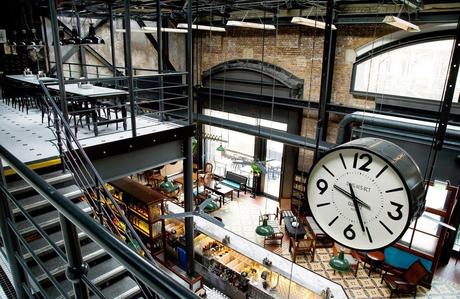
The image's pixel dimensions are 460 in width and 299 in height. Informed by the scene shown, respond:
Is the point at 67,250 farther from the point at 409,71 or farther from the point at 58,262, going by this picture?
the point at 409,71

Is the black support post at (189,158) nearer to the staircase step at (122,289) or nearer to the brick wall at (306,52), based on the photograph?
the staircase step at (122,289)

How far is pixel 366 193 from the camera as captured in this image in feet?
9.09

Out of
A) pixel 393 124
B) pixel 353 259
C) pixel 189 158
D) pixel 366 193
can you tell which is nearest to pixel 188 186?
pixel 189 158

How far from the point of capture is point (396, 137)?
8.13 metres

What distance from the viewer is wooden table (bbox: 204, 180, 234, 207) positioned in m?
12.3

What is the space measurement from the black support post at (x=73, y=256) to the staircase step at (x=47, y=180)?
3113 mm

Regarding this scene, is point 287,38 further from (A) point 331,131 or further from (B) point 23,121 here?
(B) point 23,121

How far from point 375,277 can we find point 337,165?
727cm

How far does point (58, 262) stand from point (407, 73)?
348 inches

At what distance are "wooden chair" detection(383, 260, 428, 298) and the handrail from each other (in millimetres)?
8738

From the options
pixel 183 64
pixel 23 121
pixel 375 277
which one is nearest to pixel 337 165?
pixel 23 121

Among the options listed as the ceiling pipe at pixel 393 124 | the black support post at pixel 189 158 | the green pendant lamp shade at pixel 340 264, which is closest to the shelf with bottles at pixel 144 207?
the black support post at pixel 189 158

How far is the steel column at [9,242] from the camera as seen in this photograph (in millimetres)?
1365

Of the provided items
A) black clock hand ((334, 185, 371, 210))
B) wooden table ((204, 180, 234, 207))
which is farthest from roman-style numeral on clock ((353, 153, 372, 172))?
wooden table ((204, 180, 234, 207))
